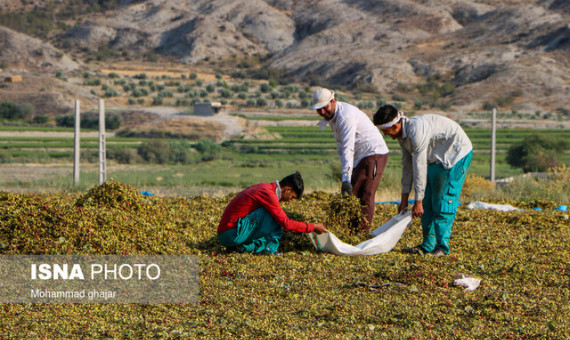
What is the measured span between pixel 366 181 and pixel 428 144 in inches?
36.8

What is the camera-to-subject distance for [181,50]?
79938 millimetres

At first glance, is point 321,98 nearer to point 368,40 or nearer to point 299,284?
point 299,284

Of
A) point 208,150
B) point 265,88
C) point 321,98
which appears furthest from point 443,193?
point 265,88

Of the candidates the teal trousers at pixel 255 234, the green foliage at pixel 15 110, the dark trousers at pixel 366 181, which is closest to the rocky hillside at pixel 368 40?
the green foliage at pixel 15 110

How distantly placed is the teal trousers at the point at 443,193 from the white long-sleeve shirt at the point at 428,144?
0.07 meters

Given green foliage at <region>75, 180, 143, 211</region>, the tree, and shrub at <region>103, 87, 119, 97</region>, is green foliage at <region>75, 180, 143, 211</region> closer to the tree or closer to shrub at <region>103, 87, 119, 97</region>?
the tree

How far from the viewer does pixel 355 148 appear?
7.27m

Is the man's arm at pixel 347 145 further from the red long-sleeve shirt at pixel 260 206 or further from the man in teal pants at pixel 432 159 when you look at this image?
the red long-sleeve shirt at pixel 260 206

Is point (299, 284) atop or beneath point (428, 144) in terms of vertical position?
beneath

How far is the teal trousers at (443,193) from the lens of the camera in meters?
6.48

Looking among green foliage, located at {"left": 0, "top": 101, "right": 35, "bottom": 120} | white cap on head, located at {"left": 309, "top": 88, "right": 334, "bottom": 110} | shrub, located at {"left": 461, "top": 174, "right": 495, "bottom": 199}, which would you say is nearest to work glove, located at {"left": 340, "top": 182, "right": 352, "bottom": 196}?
white cap on head, located at {"left": 309, "top": 88, "right": 334, "bottom": 110}

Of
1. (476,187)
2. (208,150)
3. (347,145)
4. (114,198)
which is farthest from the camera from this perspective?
(208,150)

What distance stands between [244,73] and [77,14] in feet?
106

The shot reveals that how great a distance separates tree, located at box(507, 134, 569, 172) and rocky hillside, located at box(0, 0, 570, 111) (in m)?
27.0
